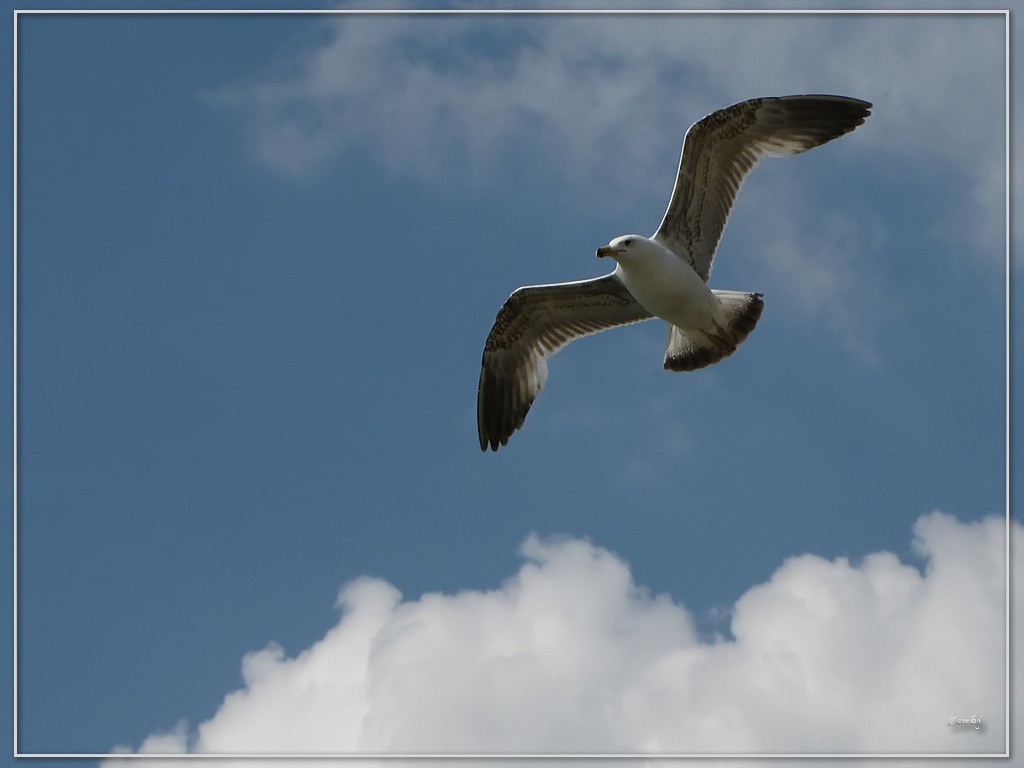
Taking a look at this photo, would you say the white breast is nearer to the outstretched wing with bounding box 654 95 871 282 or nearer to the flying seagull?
the flying seagull

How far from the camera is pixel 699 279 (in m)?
8.84

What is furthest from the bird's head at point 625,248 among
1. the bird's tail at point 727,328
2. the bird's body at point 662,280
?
the bird's tail at point 727,328

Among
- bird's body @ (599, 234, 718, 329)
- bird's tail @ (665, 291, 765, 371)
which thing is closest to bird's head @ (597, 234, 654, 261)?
bird's body @ (599, 234, 718, 329)

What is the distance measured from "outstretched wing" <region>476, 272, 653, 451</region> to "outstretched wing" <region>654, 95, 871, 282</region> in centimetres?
66

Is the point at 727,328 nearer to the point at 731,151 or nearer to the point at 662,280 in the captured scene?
the point at 662,280

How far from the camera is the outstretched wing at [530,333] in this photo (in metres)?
9.72

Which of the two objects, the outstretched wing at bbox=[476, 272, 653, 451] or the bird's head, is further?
the outstretched wing at bbox=[476, 272, 653, 451]

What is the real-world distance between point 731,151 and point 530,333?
212 centimetres

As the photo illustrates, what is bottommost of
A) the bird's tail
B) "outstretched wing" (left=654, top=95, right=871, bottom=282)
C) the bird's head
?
the bird's tail

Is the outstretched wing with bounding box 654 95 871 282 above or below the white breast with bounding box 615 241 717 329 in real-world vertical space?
above

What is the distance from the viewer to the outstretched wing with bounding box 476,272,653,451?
9.72 meters

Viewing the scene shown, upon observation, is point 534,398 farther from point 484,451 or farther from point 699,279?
point 699,279

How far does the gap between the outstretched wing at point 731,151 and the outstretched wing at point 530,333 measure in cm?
66

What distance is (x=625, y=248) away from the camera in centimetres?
866
